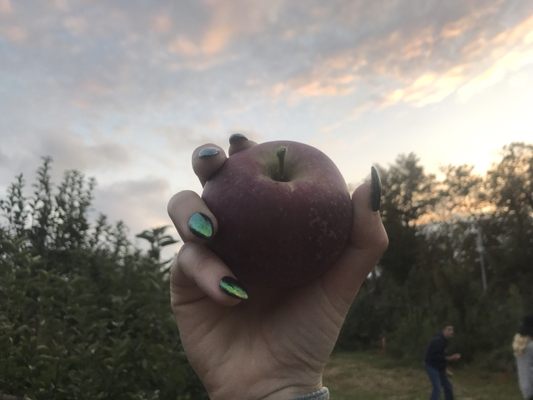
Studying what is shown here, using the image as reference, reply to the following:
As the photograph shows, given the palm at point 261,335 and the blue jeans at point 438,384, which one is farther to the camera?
the blue jeans at point 438,384

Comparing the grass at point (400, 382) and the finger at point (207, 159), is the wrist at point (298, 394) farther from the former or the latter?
the grass at point (400, 382)

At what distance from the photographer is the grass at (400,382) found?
11000 millimetres

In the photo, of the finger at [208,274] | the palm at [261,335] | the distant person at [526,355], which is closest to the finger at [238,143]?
the finger at [208,274]

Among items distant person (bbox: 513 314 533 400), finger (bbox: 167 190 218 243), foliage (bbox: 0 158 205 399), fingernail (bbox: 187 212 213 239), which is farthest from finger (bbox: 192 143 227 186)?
distant person (bbox: 513 314 533 400)

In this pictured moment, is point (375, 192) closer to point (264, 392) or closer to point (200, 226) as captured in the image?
point (200, 226)

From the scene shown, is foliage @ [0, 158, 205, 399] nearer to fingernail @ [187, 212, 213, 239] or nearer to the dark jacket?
fingernail @ [187, 212, 213, 239]

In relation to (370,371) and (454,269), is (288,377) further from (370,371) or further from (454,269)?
(454,269)

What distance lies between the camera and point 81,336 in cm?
404

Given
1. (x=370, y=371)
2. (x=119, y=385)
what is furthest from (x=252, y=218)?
(x=370, y=371)

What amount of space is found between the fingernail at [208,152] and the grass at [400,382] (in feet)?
33.0

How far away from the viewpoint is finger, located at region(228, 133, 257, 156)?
2021 millimetres

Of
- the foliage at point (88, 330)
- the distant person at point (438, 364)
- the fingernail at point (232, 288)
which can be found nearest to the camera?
the fingernail at point (232, 288)

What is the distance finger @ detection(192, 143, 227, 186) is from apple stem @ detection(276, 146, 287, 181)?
185 mm

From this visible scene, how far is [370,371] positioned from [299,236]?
44.0 feet
